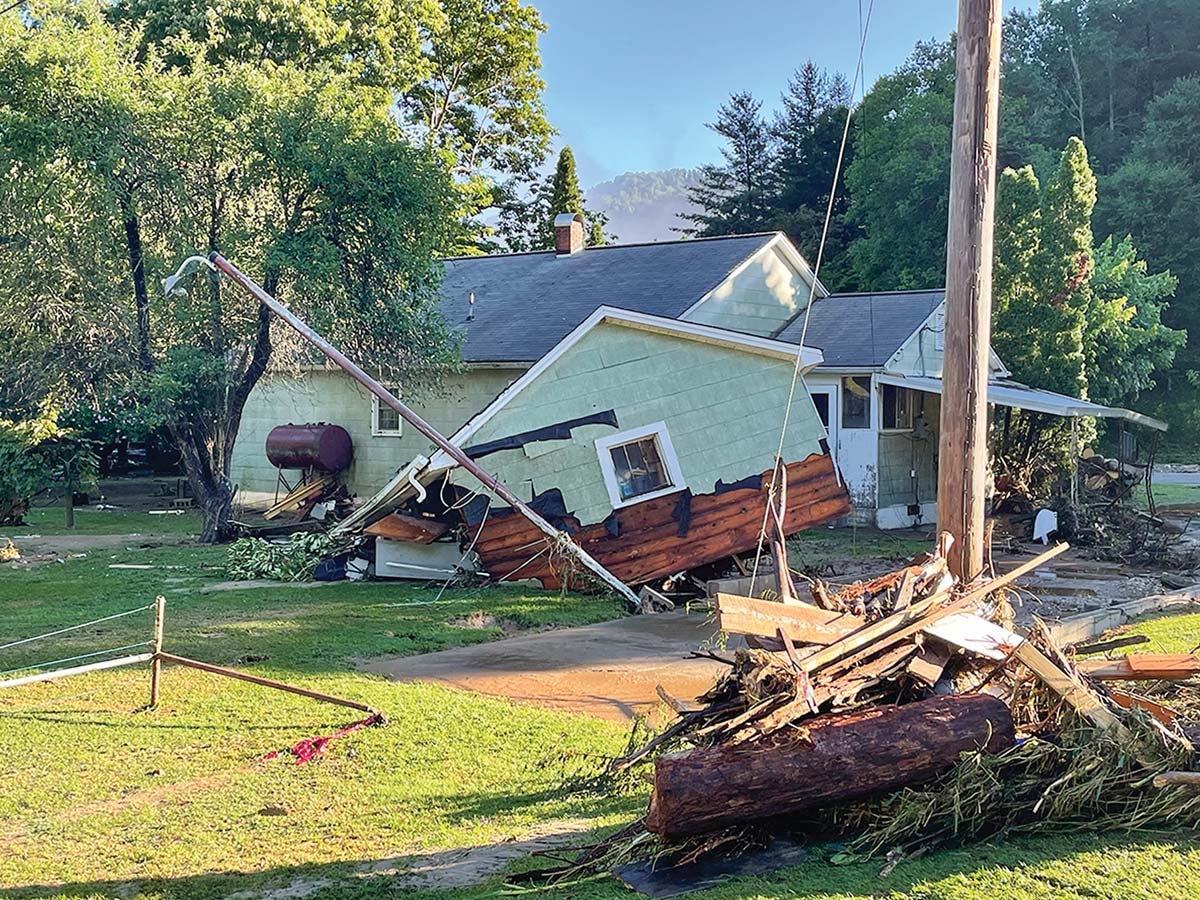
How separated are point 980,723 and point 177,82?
16499 mm

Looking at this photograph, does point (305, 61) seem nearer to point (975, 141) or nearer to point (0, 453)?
point (0, 453)

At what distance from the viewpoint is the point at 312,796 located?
6.54 meters

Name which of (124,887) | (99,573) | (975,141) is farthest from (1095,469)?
(124,887)

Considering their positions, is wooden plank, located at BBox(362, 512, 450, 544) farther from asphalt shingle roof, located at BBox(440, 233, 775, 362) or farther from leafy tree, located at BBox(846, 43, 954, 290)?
leafy tree, located at BBox(846, 43, 954, 290)

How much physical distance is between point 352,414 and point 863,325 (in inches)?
439

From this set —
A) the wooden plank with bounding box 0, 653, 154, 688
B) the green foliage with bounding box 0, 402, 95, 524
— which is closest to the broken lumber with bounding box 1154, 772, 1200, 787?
the wooden plank with bounding box 0, 653, 154, 688

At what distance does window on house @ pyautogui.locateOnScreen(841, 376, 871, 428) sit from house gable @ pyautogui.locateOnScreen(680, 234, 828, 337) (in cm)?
222

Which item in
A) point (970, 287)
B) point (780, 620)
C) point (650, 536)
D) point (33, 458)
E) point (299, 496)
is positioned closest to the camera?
point (780, 620)

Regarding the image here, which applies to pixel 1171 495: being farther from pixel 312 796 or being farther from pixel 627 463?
pixel 312 796

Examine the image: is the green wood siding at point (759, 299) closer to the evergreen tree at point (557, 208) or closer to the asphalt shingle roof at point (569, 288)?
the asphalt shingle roof at point (569, 288)

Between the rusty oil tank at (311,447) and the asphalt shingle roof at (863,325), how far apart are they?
9658 millimetres

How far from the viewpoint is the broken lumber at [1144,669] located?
6191mm

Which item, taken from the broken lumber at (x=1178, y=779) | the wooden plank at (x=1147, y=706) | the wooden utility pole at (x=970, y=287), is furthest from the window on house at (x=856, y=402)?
the broken lumber at (x=1178, y=779)

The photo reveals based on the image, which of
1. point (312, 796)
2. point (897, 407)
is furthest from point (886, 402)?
point (312, 796)
